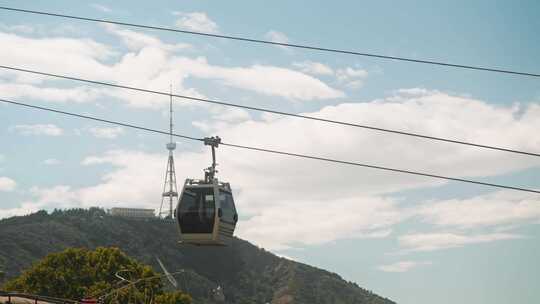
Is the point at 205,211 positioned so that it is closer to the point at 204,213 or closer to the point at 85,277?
the point at 204,213

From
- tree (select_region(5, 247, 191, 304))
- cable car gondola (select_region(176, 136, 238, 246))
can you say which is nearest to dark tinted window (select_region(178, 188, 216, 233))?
cable car gondola (select_region(176, 136, 238, 246))

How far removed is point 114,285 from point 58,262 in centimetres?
810

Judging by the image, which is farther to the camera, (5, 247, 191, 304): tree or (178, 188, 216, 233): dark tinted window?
(5, 247, 191, 304): tree

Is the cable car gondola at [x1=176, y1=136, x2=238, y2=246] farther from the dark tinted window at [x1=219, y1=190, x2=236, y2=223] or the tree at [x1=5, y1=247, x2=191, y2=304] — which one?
the tree at [x1=5, y1=247, x2=191, y2=304]

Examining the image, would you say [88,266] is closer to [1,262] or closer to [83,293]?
[83,293]

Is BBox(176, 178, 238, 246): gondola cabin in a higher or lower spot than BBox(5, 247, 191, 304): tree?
lower

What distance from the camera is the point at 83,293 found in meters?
81.4

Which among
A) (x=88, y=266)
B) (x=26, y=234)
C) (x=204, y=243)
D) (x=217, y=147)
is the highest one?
(x=26, y=234)

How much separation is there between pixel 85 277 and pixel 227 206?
48.6 m

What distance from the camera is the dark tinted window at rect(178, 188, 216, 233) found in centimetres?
3856

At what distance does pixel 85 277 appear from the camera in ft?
276

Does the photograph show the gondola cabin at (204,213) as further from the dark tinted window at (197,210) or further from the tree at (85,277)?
the tree at (85,277)

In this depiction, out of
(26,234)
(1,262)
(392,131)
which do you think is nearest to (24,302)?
(392,131)

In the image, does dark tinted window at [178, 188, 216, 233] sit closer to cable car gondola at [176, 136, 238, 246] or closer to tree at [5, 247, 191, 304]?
cable car gondola at [176, 136, 238, 246]
